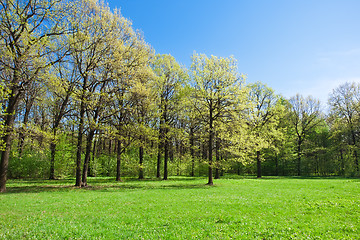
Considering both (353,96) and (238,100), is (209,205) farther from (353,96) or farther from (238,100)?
(353,96)

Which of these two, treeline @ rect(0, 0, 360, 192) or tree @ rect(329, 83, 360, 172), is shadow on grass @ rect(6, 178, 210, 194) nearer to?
treeline @ rect(0, 0, 360, 192)

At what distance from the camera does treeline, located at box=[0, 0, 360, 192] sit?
48.7ft

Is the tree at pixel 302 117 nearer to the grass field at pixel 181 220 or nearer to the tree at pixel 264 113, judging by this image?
the tree at pixel 264 113

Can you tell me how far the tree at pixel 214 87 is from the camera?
838 inches

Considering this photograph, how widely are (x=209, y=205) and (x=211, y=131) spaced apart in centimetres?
1192

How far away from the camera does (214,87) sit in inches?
858

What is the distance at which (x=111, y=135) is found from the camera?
1911cm

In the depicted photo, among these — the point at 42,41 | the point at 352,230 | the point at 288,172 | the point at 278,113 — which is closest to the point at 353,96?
the point at 278,113

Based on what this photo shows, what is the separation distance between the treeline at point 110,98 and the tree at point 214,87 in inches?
4.3

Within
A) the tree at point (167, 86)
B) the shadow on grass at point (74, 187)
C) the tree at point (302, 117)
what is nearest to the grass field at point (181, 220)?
the shadow on grass at point (74, 187)

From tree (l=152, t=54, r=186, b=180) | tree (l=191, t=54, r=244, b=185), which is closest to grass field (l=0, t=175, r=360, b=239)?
tree (l=191, t=54, r=244, b=185)

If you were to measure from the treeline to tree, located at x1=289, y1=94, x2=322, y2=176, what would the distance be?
237 inches

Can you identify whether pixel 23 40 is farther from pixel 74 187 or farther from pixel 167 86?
pixel 167 86

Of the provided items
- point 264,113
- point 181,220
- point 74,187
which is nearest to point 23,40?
point 74,187
